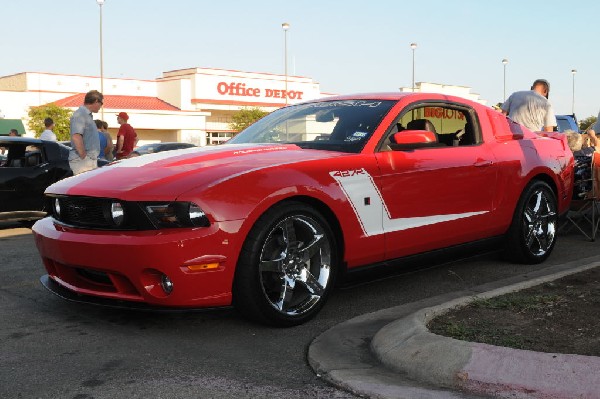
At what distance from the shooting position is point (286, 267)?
4.14 meters

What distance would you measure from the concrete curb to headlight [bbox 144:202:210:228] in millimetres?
1153

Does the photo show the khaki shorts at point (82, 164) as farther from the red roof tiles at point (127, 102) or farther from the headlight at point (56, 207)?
the red roof tiles at point (127, 102)

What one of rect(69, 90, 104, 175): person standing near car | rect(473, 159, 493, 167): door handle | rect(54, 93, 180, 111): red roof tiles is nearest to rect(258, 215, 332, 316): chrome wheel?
rect(473, 159, 493, 167): door handle

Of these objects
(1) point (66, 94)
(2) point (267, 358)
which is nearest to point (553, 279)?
(2) point (267, 358)

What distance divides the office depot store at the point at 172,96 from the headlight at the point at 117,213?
177ft

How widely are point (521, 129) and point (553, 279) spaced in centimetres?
181

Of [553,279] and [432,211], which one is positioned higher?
[432,211]

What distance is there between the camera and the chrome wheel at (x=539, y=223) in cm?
611

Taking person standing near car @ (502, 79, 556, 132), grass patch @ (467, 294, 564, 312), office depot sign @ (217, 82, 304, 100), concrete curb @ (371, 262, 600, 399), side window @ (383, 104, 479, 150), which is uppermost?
office depot sign @ (217, 82, 304, 100)

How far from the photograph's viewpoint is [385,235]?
4664 mm

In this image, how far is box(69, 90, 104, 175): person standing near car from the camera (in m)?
8.25

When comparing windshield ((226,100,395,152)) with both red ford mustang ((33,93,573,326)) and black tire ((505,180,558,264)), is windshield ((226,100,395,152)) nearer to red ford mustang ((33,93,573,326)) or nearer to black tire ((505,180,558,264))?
red ford mustang ((33,93,573,326))

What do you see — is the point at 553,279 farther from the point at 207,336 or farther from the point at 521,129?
the point at 207,336

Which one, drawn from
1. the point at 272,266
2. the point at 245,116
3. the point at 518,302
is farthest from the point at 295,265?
the point at 245,116
